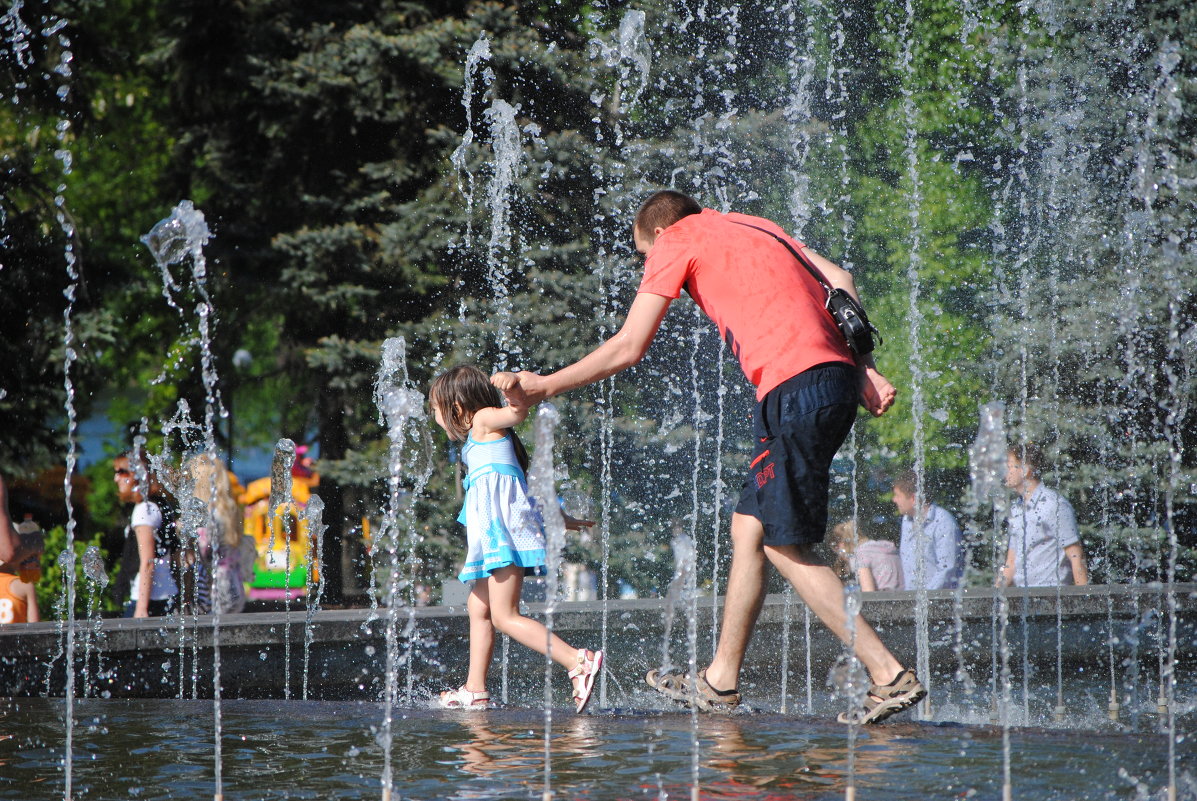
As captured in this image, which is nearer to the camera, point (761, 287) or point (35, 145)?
point (761, 287)

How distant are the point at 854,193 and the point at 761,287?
14574 mm

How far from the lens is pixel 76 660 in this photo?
6137 millimetres

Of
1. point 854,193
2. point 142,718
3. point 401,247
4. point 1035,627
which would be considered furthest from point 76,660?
point 854,193

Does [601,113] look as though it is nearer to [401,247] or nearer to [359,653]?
[401,247]

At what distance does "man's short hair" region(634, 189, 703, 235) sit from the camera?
4.04 meters

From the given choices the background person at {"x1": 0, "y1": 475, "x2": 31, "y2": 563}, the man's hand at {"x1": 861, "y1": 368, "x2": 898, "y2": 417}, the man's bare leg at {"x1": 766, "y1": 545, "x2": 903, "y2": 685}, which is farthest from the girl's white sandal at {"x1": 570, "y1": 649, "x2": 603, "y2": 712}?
the background person at {"x1": 0, "y1": 475, "x2": 31, "y2": 563}

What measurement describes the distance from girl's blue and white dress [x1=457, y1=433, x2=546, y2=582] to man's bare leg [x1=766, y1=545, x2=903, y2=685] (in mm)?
1410

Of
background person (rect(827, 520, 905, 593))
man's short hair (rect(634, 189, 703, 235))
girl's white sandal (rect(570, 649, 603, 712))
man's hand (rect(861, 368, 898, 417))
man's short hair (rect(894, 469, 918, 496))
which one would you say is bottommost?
girl's white sandal (rect(570, 649, 603, 712))

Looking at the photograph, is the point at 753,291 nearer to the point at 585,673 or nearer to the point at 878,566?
the point at 585,673

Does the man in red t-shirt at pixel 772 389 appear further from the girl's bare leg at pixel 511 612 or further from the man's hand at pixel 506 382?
the girl's bare leg at pixel 511 612

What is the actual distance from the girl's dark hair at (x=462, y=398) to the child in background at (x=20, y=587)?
3.40 meters

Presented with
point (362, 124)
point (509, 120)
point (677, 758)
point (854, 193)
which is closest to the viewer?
point (677, 758)

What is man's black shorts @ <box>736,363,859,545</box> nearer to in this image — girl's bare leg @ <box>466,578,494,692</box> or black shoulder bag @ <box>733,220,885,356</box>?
black shoulder bag @ <box>733,220,885,356</box>

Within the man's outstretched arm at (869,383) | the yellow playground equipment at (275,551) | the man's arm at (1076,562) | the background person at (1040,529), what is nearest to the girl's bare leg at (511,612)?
the man's outstretched arm at (869,383)
